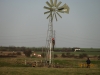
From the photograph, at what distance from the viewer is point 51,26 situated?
2905cm

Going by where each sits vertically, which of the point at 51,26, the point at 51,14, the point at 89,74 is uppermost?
the point at 51,14

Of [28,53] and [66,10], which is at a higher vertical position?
[66,10]

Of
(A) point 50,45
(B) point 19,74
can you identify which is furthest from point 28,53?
(B) point 19,74

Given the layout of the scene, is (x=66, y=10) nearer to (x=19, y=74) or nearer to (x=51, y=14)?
(x=51, y=14)

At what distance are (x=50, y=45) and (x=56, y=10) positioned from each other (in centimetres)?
528

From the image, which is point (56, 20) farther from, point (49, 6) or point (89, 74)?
point (89, 74)

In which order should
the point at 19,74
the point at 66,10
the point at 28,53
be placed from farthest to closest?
the point at 28,53, the point at 66,10, the point at 19,74

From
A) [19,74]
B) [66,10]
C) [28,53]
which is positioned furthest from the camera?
[28,53]

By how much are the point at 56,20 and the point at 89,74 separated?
13958 millimetres

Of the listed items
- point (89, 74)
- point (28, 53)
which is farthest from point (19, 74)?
point (28, 53)

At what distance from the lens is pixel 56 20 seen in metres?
29.0

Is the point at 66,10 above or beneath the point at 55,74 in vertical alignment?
above

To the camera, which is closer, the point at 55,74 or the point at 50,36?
the point at 55,74

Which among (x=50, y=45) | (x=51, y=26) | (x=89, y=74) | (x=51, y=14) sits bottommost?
(x=89, y=74)
